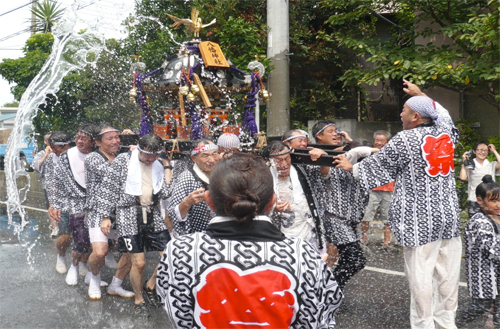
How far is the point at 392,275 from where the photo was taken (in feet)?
19.1

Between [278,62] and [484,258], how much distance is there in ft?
21.9

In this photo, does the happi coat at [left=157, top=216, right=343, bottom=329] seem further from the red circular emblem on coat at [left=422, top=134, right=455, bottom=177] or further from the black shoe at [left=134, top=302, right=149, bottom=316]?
the black shoe at [left=134, top=302, right=149, bottom=316]

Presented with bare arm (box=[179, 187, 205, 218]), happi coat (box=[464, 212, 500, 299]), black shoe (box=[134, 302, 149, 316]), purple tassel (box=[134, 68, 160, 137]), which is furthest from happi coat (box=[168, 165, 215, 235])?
purple tassel (box=[134, 68, 160, 137])

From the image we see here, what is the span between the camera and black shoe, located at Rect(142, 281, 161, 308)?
4.95 metres

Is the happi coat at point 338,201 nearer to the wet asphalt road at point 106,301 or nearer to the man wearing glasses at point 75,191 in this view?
the wet asphalt road at point 106,301

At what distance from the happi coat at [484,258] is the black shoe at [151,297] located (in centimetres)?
291

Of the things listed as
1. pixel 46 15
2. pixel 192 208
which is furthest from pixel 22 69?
pixel 192 208

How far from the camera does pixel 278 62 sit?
984cm

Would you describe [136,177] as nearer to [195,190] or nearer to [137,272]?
[137,272]

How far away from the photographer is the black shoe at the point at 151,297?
16.2 feet

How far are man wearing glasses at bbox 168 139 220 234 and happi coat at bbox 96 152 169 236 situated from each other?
3.17 ft

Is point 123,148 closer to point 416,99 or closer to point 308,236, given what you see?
point 308,236

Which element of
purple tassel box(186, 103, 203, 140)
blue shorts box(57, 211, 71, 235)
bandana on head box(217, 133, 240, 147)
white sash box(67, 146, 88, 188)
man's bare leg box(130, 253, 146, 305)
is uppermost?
purple tassel box(186, 103, 203, 140)

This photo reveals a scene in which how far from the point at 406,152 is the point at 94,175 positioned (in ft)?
10.7
